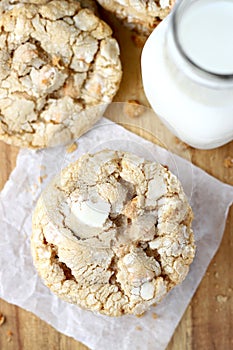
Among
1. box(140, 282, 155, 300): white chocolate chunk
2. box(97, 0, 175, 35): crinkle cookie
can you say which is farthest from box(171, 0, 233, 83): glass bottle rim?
box(140, 282, 155, 300): white chocolate chunk

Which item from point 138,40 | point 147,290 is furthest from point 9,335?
point 138,40

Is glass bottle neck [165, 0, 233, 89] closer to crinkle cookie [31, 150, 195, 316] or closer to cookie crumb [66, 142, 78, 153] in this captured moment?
crinkle cookie [31, 150, 195, 316]

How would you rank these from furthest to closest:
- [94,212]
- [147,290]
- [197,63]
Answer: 1. [147,290]
2. [94,212]
3. [197,63]

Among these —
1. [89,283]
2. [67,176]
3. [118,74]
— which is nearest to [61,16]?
[118,74]

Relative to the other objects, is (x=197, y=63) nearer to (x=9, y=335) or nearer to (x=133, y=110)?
(x=133, y=110)

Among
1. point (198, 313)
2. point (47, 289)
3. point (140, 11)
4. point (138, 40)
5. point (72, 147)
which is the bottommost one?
point (198, 313)

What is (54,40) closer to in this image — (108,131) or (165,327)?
(108,131)

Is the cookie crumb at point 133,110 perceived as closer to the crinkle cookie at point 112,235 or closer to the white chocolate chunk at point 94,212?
the crinkle cookie at point 112,235
